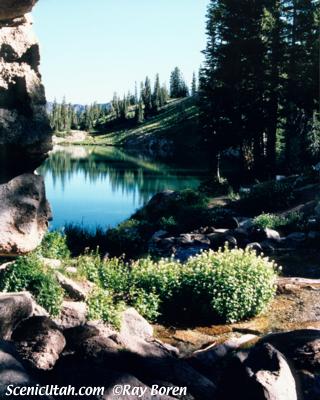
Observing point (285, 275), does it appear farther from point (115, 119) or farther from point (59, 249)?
point (115, 119)

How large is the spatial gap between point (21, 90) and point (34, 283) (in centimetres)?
368

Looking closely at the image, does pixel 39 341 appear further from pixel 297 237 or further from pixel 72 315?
pixel 297 237

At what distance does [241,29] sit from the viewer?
111ft

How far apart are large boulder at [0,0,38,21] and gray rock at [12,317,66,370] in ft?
13.5

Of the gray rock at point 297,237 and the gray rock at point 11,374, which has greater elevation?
the gray rock at point 11,374

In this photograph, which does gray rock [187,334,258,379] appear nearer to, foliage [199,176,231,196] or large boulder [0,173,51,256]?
large boulder [0,173,51,256]

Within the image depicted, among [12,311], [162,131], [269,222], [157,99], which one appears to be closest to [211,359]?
[12,311]

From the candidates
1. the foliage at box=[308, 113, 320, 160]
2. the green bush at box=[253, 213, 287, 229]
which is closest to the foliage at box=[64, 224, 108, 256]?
the green bush at box=[253, 213, 287, 229]

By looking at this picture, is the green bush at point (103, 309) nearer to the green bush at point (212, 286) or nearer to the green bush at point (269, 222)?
the green bush at point (212, 286)

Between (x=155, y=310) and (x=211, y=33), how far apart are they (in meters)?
36.4

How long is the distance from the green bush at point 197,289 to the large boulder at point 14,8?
6.04 metres

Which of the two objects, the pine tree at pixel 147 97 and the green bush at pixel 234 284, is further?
the pine tree at pixel 147 97

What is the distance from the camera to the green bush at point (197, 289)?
10.1 metres

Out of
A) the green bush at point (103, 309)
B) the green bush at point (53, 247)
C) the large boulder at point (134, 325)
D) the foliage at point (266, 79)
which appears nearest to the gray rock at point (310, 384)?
the large boulder at point (134, 325)
